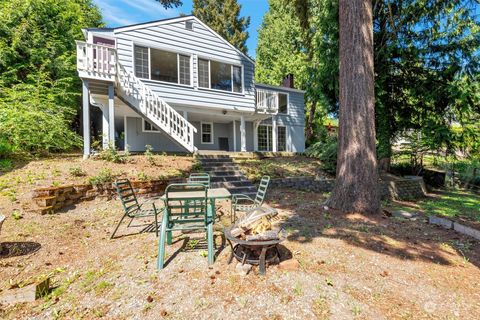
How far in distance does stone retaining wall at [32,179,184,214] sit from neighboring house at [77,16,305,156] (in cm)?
252

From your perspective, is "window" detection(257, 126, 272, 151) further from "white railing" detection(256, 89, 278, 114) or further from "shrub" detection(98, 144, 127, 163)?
"shrub" detection(98, 144, 127, 163)

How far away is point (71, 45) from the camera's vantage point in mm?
14906

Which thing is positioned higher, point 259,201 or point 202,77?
point 202,77

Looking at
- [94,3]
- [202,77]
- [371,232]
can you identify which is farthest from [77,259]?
[94,3]

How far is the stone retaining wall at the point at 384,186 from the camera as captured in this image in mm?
8680

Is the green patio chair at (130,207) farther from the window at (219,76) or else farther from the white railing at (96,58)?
the window at (219,76)

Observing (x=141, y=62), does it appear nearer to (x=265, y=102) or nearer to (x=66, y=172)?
(x=66, y=172)

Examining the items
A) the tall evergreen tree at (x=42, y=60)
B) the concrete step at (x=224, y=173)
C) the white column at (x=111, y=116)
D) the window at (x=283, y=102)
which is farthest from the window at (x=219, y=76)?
the tall evergreen tree at (x=42, y=60)

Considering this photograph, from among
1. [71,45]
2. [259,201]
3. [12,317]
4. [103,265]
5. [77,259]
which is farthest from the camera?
[71,45]

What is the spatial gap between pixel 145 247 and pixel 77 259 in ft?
3.02

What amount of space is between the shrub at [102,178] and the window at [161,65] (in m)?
5.68

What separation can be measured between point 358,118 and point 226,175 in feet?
14.4

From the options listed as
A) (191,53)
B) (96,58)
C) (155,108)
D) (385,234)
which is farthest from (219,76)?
(385,234)

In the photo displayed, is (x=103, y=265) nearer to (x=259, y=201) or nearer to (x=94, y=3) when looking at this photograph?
(x=259, y=201)
